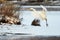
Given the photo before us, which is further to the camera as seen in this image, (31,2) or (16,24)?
(31,2)

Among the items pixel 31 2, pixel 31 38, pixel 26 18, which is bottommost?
pixel 31 38

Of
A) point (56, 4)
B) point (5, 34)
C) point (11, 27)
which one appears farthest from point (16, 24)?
point (56, 4)

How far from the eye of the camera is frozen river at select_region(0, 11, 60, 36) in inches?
69.0

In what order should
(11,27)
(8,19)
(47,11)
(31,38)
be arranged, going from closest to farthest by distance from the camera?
(31,38)
(11,27)
(8,19)
(47,11)

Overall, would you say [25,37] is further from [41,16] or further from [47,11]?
[47,11]

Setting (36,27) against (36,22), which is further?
(36,22)

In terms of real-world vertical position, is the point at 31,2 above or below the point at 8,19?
above

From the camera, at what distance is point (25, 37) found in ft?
5.59

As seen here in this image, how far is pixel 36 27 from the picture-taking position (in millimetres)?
1889

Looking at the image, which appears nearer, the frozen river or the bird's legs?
the frozen river

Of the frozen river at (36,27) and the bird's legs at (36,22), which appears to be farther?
the bird's legs at (36,22)

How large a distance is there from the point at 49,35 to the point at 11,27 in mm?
404

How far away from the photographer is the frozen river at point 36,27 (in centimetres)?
175

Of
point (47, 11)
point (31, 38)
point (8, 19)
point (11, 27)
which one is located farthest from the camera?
point (47, 11)
